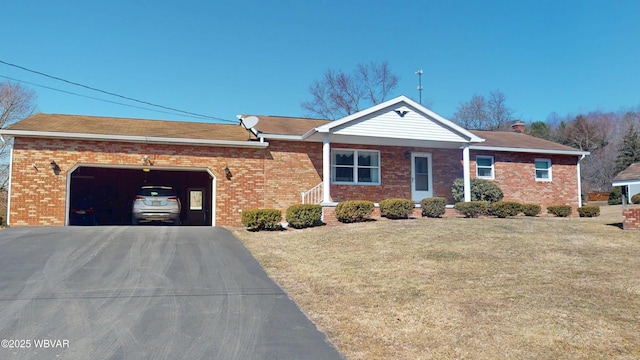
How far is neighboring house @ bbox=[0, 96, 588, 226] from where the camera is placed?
49.5ft

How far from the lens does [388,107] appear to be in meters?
17.2

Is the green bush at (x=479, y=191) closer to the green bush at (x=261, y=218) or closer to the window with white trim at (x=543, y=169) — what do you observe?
the window with white trim at (x=543, y=169)

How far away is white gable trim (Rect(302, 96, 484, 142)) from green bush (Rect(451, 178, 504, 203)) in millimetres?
1894

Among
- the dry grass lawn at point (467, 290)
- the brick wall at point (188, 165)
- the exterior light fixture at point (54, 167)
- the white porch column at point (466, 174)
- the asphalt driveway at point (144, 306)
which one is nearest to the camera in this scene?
the asphalt driveway at point (144, 306)

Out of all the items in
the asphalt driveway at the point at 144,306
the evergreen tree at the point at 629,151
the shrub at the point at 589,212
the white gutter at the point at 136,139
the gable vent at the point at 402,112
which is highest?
the evergreen tree at the point at 629,151

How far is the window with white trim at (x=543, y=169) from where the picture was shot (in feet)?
70.3

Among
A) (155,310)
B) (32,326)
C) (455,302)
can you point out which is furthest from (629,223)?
(32,326)

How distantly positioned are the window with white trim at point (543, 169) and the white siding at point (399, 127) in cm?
555

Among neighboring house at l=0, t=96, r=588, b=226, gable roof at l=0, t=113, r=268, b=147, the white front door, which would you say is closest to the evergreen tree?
neighboring house at l=0, t=96, r=588, b=226

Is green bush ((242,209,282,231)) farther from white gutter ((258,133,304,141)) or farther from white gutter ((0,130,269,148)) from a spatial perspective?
white gutter ((258,133,304,141))

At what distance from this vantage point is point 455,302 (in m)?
6.45

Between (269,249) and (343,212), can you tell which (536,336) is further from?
(343,212)

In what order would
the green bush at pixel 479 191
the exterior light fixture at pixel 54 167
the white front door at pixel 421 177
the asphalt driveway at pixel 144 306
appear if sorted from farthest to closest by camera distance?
the white front door at pixel 421 177 → the green bush at pixel 479 191 → the exterior light fixture at pixel 54 167 → the asphalt driveway at pixel 144 306

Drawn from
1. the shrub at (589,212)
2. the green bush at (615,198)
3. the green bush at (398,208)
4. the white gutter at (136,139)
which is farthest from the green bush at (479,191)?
the green bush at (615,198)
